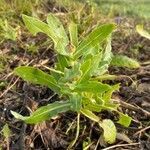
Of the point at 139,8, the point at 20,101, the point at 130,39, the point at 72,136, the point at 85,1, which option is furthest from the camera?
the point at 139,8

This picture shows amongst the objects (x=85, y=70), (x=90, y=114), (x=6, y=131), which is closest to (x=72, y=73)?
(x=85, y=70)

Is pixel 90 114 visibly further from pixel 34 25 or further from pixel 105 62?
pixel 34 25

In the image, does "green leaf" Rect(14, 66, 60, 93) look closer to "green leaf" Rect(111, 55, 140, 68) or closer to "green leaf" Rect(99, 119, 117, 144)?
"green leaf" Rect(99, 119, 117, 144)

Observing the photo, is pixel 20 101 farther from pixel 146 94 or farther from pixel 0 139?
pixel 146 94

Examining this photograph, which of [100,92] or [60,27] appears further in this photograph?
[60,27]

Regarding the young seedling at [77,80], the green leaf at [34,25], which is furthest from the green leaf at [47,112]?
the green leaf at [34,25]

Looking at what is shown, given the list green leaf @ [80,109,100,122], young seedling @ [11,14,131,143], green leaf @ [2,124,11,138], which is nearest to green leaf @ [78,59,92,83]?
young seedling @ [11,14,131,143]

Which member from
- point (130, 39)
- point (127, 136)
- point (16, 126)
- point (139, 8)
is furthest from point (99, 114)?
point (139, 8)
